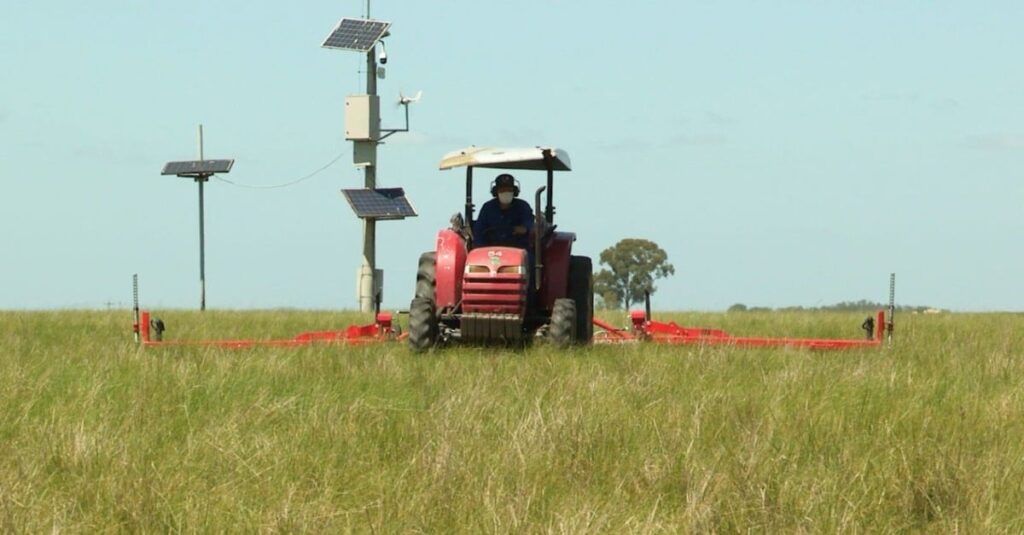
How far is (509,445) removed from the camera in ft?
21.5

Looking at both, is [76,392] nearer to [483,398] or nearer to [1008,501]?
[483,398]

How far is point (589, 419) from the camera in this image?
24.2 ft

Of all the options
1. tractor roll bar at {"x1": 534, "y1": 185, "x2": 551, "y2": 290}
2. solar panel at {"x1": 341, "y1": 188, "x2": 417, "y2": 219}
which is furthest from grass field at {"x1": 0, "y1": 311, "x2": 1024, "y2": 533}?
solar panel at {"x1": 341, "y1": 188, "x2": 417, "y2": 219}

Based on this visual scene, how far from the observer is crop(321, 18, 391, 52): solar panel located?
3628 centimetres

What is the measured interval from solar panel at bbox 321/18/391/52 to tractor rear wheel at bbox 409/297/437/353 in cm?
2358

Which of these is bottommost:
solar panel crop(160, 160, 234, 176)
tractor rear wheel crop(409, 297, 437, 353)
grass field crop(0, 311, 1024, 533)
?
grass field crop(0, 311, 1024, 533)

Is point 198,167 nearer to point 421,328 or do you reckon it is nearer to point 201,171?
point 201,171

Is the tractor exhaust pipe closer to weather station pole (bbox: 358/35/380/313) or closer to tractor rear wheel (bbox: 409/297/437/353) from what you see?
tractor rear wheel (bbox: 409/297/437/353)

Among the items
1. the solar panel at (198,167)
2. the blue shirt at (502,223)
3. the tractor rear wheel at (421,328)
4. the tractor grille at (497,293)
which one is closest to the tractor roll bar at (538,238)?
the blue shirt at (502,223)

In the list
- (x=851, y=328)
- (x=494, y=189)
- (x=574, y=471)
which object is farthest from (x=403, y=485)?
(x=851, y=328)

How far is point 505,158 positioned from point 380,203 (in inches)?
864

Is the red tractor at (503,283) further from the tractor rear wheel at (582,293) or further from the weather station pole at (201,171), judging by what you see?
the weather station pole at (201,171)

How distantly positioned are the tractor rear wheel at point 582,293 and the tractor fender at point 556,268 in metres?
0.18

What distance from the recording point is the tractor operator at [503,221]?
45.5ft
